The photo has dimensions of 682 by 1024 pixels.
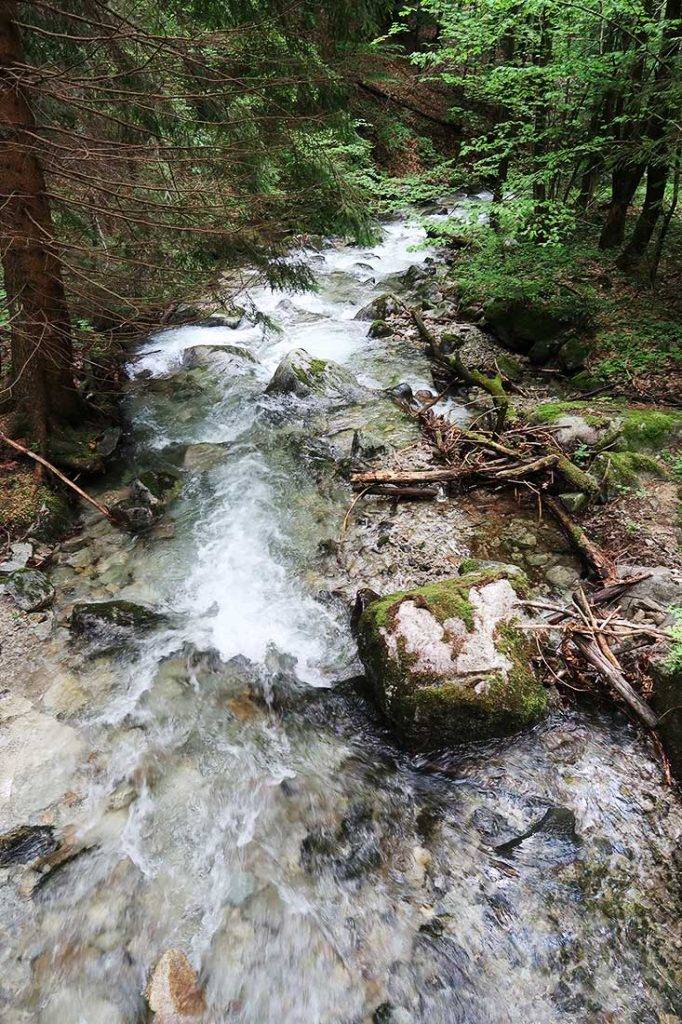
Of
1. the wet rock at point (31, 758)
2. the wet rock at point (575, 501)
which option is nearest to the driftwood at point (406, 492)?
the wet rock at point (575, 501)

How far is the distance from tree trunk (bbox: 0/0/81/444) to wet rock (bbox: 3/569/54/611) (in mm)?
1782

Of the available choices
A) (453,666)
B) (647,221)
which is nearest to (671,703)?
(453,666)

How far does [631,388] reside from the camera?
7242mm

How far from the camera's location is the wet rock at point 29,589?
489 cm

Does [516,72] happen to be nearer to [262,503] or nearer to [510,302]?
[510,302]

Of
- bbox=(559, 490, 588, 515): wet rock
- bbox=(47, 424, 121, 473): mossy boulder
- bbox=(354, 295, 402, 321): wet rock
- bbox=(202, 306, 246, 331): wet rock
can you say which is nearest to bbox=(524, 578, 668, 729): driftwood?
bbox=(559, 490, 588, 515): wet rock

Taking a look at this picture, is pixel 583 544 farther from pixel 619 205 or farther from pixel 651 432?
pixel 619 205

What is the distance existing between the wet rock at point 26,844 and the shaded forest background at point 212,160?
4.13 meters

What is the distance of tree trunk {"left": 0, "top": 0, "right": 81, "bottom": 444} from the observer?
14.8ft

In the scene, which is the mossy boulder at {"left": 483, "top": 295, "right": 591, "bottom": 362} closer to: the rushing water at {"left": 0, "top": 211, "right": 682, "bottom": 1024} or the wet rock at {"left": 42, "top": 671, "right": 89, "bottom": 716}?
the rushing water at {"left": 0, "top": 211, "right": 682, "bottom": 1024}

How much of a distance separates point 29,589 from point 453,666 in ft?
13.5

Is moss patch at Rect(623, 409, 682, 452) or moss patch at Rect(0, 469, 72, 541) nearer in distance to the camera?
moss patch at Rect(0, 469, 72, 541)

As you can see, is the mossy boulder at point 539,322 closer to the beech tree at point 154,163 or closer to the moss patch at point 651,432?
the moss patch at point 651,432

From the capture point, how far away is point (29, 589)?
500 centimetres
